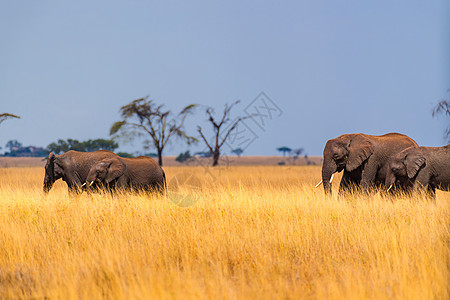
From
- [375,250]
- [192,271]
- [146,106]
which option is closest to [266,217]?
[375,250]

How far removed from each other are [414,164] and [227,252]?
25.0 ft

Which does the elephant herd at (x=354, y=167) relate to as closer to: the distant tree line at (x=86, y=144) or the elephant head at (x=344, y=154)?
the elephant head at (x=344, y=154)

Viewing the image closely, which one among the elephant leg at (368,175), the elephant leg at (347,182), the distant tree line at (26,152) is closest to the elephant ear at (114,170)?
the elephant leg at (347,182)

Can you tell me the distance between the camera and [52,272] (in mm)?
5680

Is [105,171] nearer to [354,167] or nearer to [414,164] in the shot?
[354,167]

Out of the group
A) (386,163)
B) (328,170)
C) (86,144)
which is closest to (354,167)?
(328,170)

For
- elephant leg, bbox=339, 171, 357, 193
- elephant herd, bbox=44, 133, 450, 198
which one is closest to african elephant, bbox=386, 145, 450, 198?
elephant herd, bbox=44, 133, 450, 198

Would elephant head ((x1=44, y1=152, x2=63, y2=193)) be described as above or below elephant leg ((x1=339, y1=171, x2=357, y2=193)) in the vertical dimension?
above

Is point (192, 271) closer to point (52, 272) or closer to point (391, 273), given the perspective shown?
point (52, 272)

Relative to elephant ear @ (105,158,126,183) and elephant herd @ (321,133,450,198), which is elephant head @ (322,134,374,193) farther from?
elephant ear @ (105,158,126,183)

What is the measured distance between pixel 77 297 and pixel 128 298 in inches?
21.4

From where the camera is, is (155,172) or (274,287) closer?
(274,287)

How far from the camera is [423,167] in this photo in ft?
40.4

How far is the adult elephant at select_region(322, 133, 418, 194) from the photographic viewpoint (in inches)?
510
